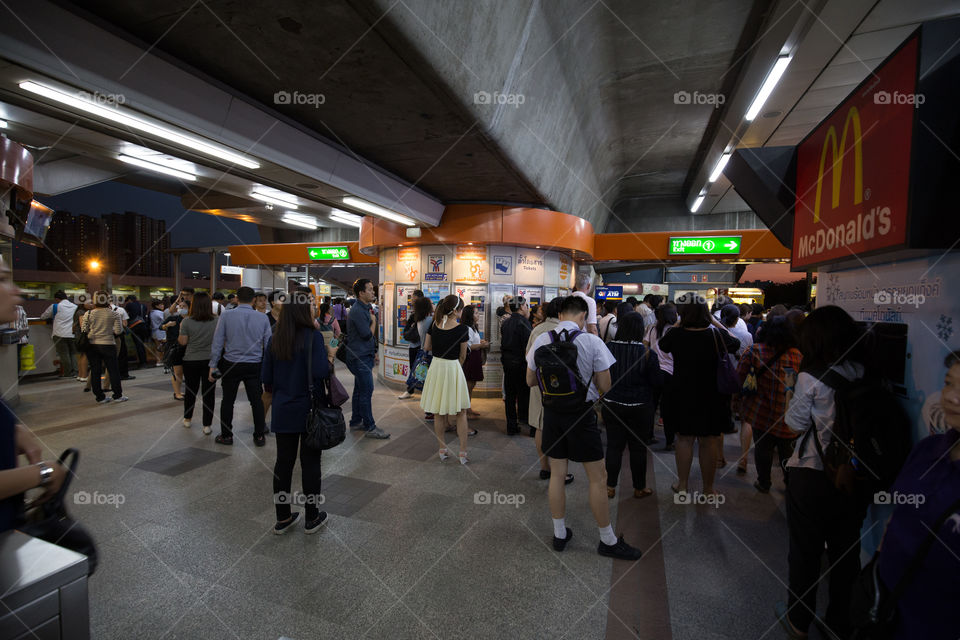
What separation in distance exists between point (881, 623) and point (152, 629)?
332 centimetres

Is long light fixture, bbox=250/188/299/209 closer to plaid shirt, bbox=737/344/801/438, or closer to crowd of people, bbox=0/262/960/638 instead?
crowd of people, bbox=0/262/960/638

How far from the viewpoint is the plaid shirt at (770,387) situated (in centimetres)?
375

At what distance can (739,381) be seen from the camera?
12.0 ft

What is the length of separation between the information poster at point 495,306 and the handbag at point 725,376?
5.13m

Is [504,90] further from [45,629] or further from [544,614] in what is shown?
[45,629]

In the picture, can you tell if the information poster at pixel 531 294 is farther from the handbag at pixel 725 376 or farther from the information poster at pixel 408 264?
the handbag at pixel 725 376

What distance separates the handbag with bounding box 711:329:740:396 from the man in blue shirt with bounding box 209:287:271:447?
495 cm

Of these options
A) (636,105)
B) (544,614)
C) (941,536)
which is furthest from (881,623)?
(636,105)

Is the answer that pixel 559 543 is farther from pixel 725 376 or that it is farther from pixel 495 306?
pixel 495 306

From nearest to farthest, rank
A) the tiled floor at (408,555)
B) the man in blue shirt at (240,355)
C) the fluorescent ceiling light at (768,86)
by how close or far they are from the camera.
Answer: the tiled floor at (408,555) < the man in blue shirt at (240,355) < the fluorescent ceiling light at (768,86)

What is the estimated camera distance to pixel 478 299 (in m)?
8.49

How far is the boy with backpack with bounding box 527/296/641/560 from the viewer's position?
9.77 ft

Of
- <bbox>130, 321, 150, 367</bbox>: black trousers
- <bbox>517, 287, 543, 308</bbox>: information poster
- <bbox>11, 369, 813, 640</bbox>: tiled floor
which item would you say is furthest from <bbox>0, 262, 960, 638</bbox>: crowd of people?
<bbox>130, 321, 150, 367</bbox>: black trousers

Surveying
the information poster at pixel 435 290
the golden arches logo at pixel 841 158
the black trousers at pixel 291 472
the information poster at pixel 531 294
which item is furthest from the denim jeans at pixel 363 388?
the golden arches logo at pixel 841 158
